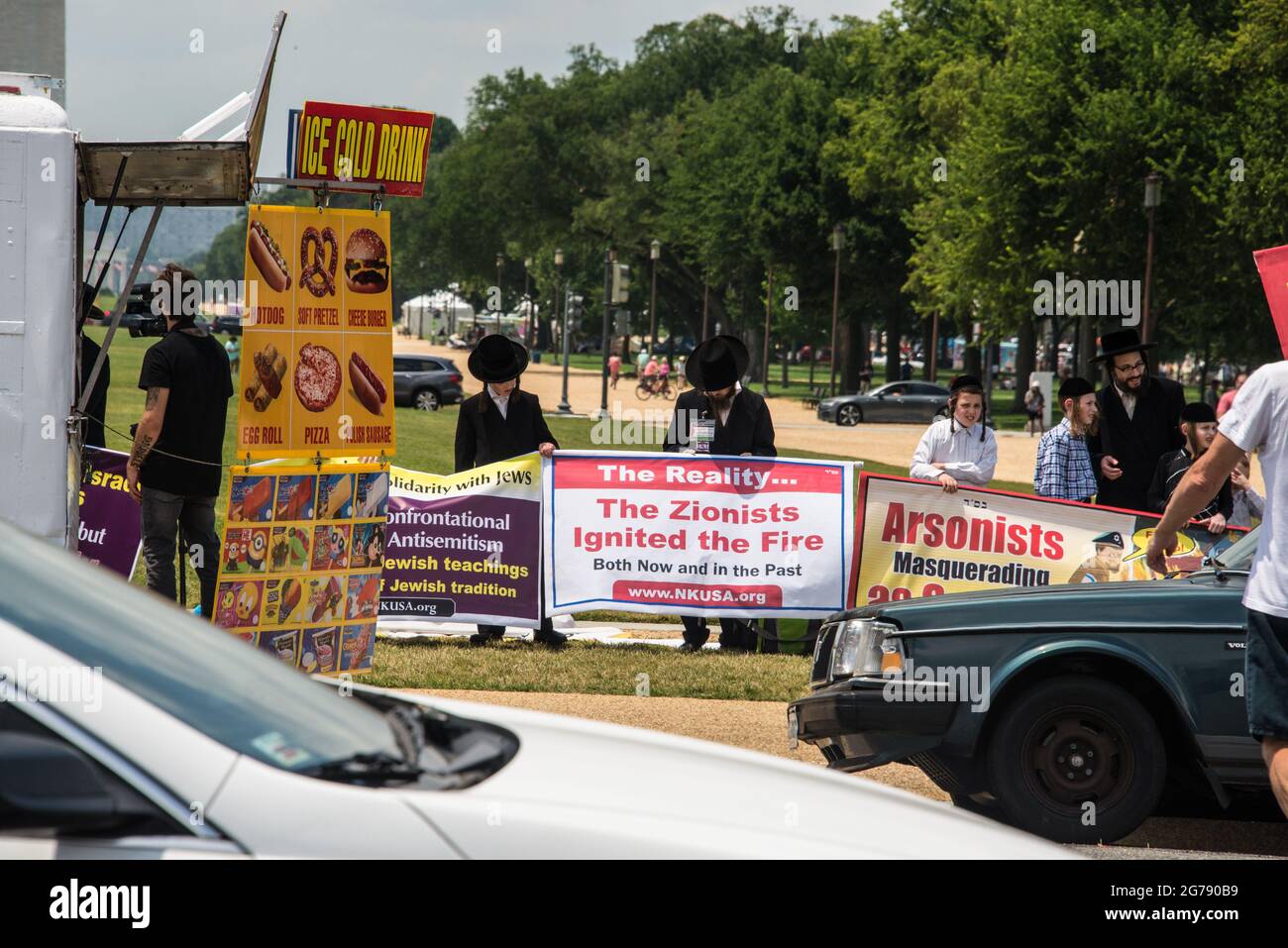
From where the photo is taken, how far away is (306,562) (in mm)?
8344

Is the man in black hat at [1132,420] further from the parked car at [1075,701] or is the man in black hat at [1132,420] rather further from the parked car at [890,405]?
the parked car at [890,405]

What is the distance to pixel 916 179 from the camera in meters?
54.2

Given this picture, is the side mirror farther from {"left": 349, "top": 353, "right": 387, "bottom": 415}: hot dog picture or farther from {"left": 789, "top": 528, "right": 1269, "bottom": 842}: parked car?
{"left": 349, "top": 353, "right": 387, "bottom": 415}: hot dog picture

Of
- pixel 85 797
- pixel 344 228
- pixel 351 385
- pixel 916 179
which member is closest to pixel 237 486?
pixel 351 385

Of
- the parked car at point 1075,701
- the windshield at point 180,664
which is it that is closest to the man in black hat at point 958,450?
the parked car at point 1075,701

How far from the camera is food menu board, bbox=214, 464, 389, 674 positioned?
805 cm

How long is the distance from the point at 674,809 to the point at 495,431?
26.8 feet

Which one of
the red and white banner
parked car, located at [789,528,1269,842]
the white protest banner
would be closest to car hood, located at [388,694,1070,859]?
parked car, located at [789,528,1269,842]

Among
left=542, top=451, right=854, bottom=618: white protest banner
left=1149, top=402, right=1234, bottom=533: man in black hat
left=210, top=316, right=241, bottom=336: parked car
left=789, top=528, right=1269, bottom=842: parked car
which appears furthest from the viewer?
left=210, top=316, right=241, bottom=336: parked car

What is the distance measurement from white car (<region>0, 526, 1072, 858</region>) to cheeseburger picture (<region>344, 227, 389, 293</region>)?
5425 millimetres

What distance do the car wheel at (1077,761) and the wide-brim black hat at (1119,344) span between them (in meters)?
4.16

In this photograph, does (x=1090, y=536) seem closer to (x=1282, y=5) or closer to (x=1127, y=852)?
(x=1127, y=852)
